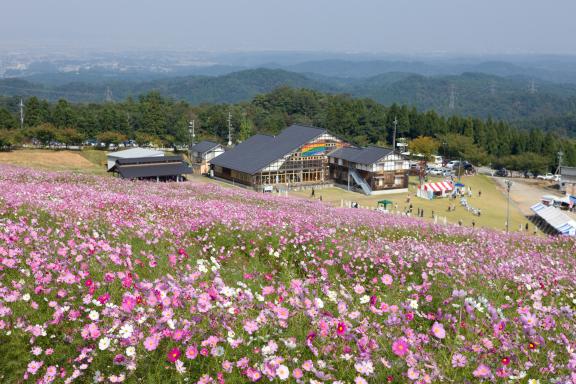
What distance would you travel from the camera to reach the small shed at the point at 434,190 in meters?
51.8

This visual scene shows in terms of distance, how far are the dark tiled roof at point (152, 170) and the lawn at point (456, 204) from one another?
11866mm

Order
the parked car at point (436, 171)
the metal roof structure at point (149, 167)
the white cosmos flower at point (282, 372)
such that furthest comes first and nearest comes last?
the parked car at point (436, 171) < the metal roof structure at point (149, 167) < the white cosmos flower at point (282, 372)

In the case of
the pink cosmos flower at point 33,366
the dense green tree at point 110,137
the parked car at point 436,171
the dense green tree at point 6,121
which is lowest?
the parked car at point 436,171

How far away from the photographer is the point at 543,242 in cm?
1553

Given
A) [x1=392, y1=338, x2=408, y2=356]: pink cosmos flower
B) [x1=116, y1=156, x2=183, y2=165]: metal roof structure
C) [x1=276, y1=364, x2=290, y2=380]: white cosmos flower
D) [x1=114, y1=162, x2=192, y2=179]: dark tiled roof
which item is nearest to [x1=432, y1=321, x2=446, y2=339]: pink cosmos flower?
[x1=392, y1=338, x2=408, y2=356]: pink cosmos flower

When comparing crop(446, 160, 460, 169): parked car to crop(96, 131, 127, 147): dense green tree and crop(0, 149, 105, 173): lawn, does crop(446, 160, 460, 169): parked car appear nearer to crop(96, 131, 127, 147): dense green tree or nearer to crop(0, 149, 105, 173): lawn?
crop(96, 131, 127, 147): dense green tree

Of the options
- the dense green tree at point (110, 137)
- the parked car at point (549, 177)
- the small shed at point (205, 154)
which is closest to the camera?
the small shed at point (205, 154)

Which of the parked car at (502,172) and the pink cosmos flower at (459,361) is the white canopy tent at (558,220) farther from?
the pink cosmos flower at (459,361)

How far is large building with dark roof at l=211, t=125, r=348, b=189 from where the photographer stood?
5512cm

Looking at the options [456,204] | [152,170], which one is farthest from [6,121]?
[456,204]

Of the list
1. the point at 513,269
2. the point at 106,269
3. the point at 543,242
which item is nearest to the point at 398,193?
the point at 543,242

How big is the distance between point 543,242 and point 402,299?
36.9 ft

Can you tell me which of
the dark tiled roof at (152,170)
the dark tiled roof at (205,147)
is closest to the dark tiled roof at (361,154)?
the dark tiled roof at (205,147)

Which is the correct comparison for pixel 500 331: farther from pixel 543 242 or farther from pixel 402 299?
pixel 543 242
